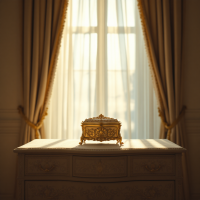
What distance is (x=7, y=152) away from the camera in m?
3.06

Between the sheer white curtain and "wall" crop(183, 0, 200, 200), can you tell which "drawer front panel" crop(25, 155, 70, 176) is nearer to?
the sheer white curtain

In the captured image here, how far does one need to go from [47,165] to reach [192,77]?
2.21 m

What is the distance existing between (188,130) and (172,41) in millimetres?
1206

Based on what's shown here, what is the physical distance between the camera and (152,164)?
196 centimetres

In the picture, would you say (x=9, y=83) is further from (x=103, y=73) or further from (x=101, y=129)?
(x=101, y=129)

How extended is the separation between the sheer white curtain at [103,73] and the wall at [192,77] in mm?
447

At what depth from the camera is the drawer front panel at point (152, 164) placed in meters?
1.96

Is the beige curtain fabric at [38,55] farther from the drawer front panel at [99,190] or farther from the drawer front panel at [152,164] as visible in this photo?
the drawer front panel at [152,164]

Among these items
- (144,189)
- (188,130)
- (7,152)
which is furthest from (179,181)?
(7,152)

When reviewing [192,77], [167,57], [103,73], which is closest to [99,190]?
[103,73]

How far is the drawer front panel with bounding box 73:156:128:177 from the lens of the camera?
6.38 ft

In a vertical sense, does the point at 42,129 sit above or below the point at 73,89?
below

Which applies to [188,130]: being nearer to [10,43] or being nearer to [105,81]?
[105,81]

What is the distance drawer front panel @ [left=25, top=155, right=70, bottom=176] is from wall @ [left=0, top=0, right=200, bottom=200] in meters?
1.18
